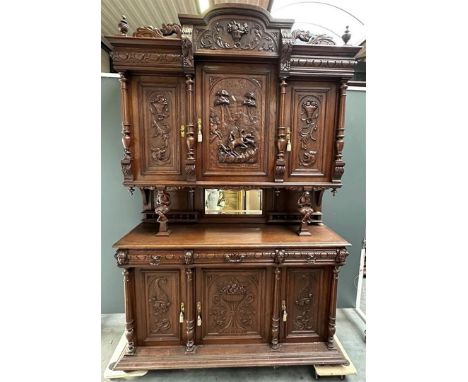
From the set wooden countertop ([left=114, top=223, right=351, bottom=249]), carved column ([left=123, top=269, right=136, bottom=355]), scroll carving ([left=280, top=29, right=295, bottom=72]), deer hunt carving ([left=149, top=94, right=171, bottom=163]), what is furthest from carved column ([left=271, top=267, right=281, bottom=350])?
scroll carving ([left=280, top=29, right=295, bottom=72])

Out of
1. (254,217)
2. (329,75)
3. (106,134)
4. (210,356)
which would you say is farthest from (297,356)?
(106,134)

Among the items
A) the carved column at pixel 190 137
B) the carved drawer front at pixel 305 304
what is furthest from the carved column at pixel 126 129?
the carved drawer front at pixel 305 304

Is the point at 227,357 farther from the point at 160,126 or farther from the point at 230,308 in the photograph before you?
the point at 160,126

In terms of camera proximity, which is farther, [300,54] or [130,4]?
[130,4]

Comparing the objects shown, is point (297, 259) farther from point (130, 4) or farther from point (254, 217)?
point (130, 4)

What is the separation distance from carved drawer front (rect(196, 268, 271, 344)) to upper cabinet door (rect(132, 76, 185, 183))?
0.81m

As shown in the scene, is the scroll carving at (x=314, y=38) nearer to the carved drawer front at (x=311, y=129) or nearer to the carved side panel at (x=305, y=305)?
the carved drawer front at (x=311, y=129)

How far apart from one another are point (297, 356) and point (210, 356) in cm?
63

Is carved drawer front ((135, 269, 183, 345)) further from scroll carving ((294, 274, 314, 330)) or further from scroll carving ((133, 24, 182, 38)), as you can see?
scroll carving ((133, 24, 182, 38))

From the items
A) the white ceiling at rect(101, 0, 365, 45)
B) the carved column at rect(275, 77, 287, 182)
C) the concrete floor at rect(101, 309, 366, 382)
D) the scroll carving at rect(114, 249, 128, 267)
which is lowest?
the concrete floor at rect(101, 309, 366, 382)

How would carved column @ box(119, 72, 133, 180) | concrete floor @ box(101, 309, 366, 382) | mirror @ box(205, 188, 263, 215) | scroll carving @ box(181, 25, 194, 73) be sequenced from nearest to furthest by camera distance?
1. scroll carving @ box(181, 25, 194, 73)
2. carved column @ box(119, 72, 133, 180)
3. concrete floor @ box(101, 309, 366, 382)
4. mirror @ box(205, 188, 263, 215)

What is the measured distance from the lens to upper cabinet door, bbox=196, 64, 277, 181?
61.5 inches

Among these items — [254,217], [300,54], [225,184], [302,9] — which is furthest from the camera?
[302,9]

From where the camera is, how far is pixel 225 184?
161 cm
